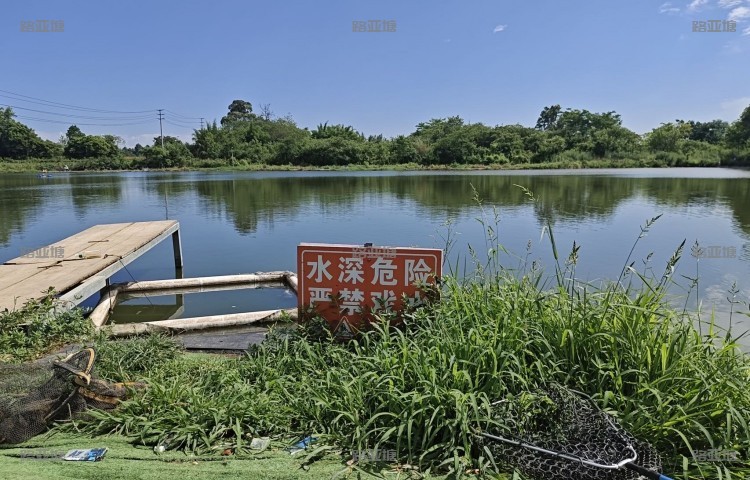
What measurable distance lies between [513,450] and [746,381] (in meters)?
1.19

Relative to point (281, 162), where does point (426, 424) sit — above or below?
below

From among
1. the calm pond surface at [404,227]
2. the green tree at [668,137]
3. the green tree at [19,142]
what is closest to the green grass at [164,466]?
the calm pond surface at [404,227]

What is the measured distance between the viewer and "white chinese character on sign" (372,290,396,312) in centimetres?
312

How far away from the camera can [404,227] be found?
12.2 metres

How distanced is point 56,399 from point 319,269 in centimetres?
161

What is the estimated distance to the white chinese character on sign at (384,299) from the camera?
10.2 ft

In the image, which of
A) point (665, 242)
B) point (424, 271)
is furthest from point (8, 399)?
point (665, 242)

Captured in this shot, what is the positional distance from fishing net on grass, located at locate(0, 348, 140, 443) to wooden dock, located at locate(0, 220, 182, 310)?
217cm

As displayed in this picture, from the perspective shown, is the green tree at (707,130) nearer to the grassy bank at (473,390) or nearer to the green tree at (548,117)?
the green tree at (548,117)

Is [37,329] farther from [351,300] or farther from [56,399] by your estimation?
[351,300]

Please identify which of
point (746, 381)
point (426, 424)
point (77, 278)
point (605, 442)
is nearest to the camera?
point (605, 442)

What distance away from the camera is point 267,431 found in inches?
85.0

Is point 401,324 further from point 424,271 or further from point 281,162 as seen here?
point 281,162

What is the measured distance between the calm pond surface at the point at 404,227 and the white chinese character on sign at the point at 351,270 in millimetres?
925
